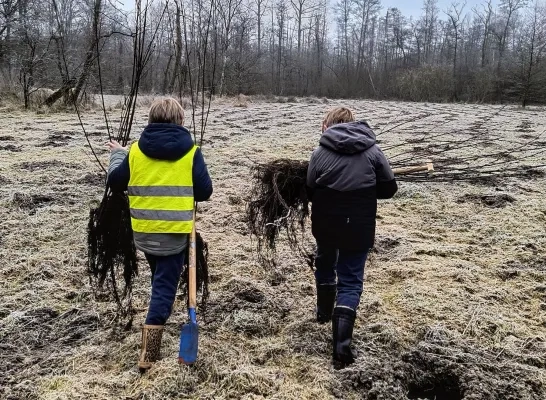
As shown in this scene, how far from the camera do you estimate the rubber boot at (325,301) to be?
132 inches

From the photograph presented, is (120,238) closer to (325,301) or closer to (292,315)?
(292,315)

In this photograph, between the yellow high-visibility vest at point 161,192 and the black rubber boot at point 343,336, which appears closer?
the yellow high-visibility vest at point 161,192

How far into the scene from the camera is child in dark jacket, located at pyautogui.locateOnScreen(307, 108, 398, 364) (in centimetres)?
293

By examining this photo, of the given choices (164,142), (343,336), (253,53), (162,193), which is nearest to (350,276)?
(343,336)

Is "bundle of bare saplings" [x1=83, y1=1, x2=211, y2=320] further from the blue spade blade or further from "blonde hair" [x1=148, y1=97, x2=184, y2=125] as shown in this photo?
the blue spade blade

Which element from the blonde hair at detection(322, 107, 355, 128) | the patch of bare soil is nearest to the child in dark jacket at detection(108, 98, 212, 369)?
the blonde hair at detection(322, 107, 355, 128)

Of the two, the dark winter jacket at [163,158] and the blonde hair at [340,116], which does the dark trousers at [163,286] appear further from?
the blonde hair at [340,116]

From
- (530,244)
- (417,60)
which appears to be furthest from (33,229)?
(417,60)

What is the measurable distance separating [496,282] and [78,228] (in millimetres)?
4258

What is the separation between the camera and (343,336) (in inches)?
114

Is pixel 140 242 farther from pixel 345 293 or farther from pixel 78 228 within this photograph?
pixel 78 228

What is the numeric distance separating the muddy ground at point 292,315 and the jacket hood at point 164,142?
3.97 feet

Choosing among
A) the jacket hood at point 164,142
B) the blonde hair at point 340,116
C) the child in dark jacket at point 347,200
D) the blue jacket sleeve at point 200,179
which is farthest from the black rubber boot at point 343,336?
the jacket hood at point 164,142

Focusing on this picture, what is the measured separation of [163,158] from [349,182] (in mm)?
1125
